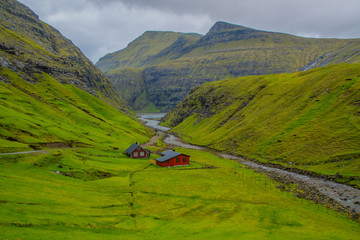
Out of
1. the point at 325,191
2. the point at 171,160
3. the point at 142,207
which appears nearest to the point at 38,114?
the point at 171,160

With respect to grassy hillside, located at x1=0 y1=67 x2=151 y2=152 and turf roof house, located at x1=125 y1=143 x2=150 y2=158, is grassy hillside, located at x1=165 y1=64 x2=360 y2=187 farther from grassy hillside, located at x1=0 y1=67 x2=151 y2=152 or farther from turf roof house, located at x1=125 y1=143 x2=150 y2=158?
grassy hillside, located at x1=0 y1=67 x2=151 y2=152

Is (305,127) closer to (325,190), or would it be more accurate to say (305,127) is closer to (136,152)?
(325,190)

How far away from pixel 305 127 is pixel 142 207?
319ft

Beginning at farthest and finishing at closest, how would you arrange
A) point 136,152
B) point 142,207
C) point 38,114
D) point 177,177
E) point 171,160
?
point 38,114
point 136,152
point 171,160
point 177,177
point 142,207

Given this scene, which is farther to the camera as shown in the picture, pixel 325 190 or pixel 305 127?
pixel 305 127

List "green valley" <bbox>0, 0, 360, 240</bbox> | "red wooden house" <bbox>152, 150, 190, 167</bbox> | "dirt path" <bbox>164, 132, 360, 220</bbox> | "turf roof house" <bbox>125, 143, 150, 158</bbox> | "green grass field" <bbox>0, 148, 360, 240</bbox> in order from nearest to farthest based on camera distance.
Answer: "green grass field" <bbox>0, 148, 360, 240</bbox> < "green valley" <bbox>0, 0, 360, 240</bbox> < "dirt path" <bbox>164, 132, 360, 220</bbox> < "red wooden house" <bbox>152, 150, 190, 167</bbox> < "turf roof house" <bbox>125, 143, 150, 158</bbox>

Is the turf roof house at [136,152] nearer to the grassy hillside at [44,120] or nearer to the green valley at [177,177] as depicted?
the green valley at [177,177]

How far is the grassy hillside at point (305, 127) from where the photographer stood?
90.9 m

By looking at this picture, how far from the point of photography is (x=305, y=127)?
117 meters

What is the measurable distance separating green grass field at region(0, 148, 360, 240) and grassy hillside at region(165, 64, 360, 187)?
96.4ft

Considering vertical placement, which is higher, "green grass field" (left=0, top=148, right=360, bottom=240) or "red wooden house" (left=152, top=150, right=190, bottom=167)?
"red wooden house" (left=152, top=150, right=190, bottom=167)

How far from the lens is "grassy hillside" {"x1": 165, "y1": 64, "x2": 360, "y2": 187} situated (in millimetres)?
90938

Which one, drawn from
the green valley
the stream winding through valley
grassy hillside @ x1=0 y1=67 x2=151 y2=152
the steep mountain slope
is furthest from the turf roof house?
the stream winding through valley

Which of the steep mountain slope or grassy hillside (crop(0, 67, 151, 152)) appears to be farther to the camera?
the steep mountain slope
